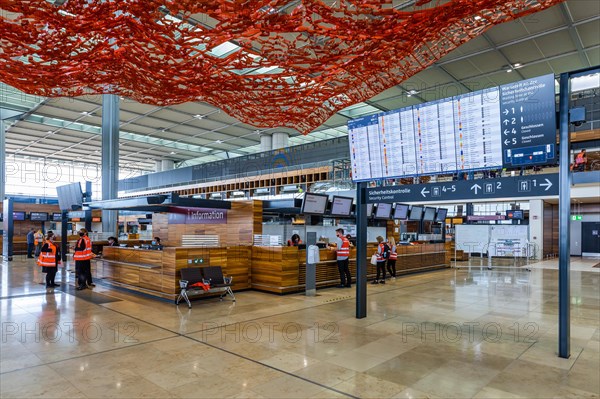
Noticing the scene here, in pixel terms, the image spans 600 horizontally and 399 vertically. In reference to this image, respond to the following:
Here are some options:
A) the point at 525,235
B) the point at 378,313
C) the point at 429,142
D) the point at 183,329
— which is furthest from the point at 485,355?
the point at 525,235

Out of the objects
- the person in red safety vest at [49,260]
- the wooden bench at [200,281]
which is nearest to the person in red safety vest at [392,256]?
the wooden bench at [200,281]

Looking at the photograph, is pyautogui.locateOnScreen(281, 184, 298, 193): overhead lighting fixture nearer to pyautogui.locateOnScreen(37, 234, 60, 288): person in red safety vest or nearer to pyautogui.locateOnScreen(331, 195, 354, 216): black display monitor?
pyautogui.locateOnScreen(331, 195, 354, 216): black display monitor

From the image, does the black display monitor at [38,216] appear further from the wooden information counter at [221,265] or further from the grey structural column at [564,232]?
the grey structural column at [564,232]

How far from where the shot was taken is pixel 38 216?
2148 cm

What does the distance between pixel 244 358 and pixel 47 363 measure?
2.04 meters

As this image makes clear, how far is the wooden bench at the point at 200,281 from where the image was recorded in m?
7.12

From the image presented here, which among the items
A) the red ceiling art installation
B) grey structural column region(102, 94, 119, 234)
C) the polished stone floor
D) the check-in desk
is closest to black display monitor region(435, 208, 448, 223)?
the polished stone floor

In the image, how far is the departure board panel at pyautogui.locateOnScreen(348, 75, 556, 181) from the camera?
4.63 meters

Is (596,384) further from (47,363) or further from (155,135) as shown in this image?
(155,135)

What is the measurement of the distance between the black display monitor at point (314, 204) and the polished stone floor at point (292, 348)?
2594mm

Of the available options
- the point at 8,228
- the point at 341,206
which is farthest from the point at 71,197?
the point at 341,206

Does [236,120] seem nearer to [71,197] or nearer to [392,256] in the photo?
[71,197]

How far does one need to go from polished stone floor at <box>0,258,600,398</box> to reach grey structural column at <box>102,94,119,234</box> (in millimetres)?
6718

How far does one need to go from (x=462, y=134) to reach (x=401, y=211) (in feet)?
32.2
